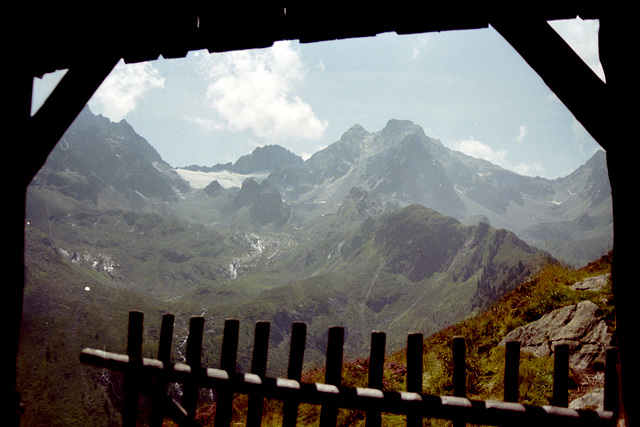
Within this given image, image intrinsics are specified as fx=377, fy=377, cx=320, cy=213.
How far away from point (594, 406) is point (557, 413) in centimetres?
291

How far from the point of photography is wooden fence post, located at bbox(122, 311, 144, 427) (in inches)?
166

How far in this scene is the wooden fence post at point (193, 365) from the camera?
4078 mm

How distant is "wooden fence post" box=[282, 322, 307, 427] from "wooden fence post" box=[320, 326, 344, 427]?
287 millimetres

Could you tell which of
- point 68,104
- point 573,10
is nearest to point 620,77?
point 573,10

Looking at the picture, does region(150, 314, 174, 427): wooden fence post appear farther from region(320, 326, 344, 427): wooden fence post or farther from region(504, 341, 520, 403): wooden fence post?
region(504, 341, 520, 403): wooden fence post

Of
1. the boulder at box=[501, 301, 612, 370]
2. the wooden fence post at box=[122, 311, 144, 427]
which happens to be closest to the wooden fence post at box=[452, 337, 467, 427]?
the wooden fence post at box=[122, 311, 144, 427]

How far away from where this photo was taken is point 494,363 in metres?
7.93

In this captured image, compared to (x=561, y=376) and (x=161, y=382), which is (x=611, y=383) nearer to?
(x=561, y=376)

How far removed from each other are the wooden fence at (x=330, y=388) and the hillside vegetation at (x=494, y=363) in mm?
3315

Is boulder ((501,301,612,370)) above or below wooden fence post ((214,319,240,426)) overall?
above

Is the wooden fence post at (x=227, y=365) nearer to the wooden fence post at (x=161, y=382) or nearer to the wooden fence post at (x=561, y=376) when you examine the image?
the wooden fence post at (x=161, y=382)

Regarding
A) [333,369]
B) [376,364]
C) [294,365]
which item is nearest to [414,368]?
[376,364]

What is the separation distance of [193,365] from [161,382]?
0.40 metres

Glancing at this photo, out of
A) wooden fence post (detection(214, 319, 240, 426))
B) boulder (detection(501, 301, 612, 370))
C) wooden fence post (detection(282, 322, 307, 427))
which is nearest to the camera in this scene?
wooden fence post (detection(282, 322, 307, 427))
